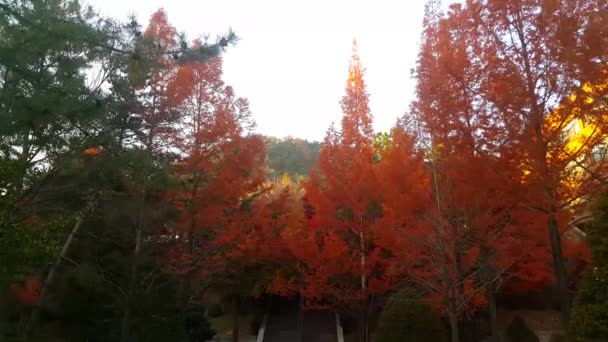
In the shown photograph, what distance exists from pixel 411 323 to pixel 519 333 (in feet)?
16.0

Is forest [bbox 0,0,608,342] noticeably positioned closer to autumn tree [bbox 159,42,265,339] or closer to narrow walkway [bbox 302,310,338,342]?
autumn tree [bbox 159,42,265,339]

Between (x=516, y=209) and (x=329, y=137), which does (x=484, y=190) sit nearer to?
(x=516, y=209)

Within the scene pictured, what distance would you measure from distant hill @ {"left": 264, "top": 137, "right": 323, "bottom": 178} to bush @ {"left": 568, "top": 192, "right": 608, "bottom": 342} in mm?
38918

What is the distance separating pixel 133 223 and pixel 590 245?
10.6m

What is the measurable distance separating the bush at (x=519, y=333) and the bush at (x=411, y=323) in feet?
13.1

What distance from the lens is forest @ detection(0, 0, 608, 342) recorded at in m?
8.12

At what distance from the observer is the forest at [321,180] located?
26.6 feet

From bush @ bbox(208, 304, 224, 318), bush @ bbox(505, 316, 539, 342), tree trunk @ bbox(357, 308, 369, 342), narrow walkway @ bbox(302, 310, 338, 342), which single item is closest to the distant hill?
bush @ bbox(208, 304, 224, 318)

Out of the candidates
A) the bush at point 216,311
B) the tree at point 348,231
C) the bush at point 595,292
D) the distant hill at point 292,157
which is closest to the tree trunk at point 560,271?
the bush at point 595,292

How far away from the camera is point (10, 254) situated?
790 centimetres

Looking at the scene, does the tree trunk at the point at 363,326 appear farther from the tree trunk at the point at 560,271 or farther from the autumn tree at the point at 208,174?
the tree trunk at the point at 560,271

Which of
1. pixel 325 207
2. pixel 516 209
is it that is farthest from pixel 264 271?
pixel 516 209

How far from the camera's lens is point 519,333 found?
13.5 meters

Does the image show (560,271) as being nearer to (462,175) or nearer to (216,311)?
(462,175)
